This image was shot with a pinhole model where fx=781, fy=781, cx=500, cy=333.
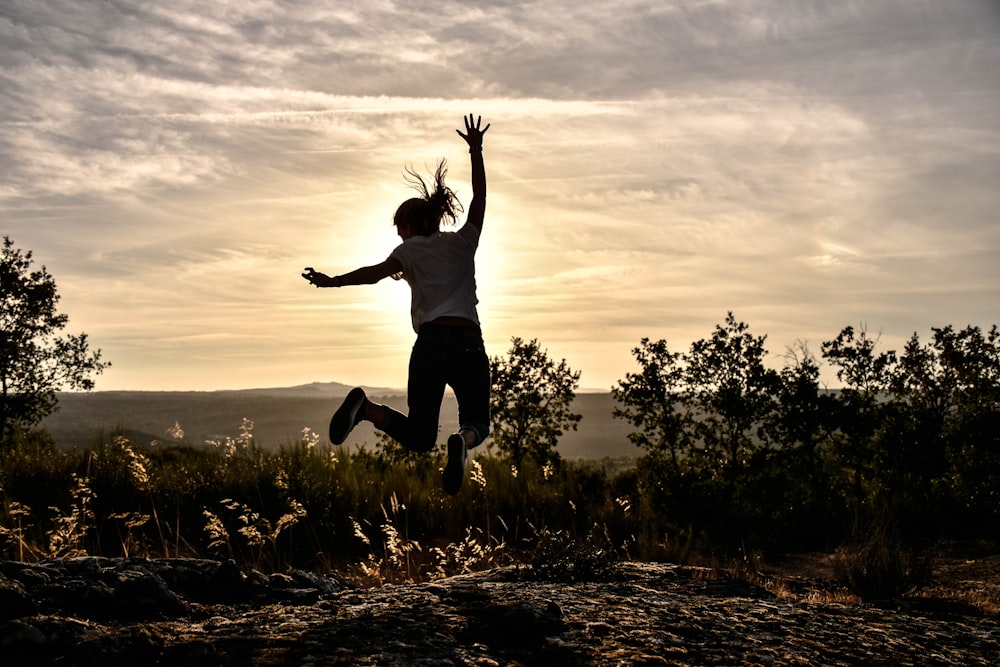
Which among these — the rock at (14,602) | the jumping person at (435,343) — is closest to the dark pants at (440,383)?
the jumping person at (435,343)

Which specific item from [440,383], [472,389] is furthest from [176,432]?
[472,389]

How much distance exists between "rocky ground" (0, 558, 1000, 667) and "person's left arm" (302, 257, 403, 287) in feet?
6.01

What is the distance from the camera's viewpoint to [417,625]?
3.10 meters

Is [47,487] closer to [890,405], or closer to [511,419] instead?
[511,419]

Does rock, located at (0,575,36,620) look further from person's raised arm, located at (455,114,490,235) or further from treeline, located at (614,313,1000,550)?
treeline, located at (614,313,1000,550)

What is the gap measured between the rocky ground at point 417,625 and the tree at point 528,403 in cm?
959

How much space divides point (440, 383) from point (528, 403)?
8896mm

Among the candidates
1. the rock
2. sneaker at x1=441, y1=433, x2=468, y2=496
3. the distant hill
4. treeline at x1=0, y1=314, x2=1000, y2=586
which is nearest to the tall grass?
treeline at x1=0, y1=314, x2=1000, y2=586

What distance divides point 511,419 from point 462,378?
8813mm

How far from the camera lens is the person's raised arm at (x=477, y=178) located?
5535mm

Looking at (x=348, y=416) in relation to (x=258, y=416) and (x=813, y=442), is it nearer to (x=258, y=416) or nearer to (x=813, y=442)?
(x=813, y=442)

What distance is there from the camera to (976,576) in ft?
24.9

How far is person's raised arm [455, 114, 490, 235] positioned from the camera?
5.54m

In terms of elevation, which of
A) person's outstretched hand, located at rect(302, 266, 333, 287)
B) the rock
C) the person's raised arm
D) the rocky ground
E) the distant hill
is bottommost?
the distant hill
